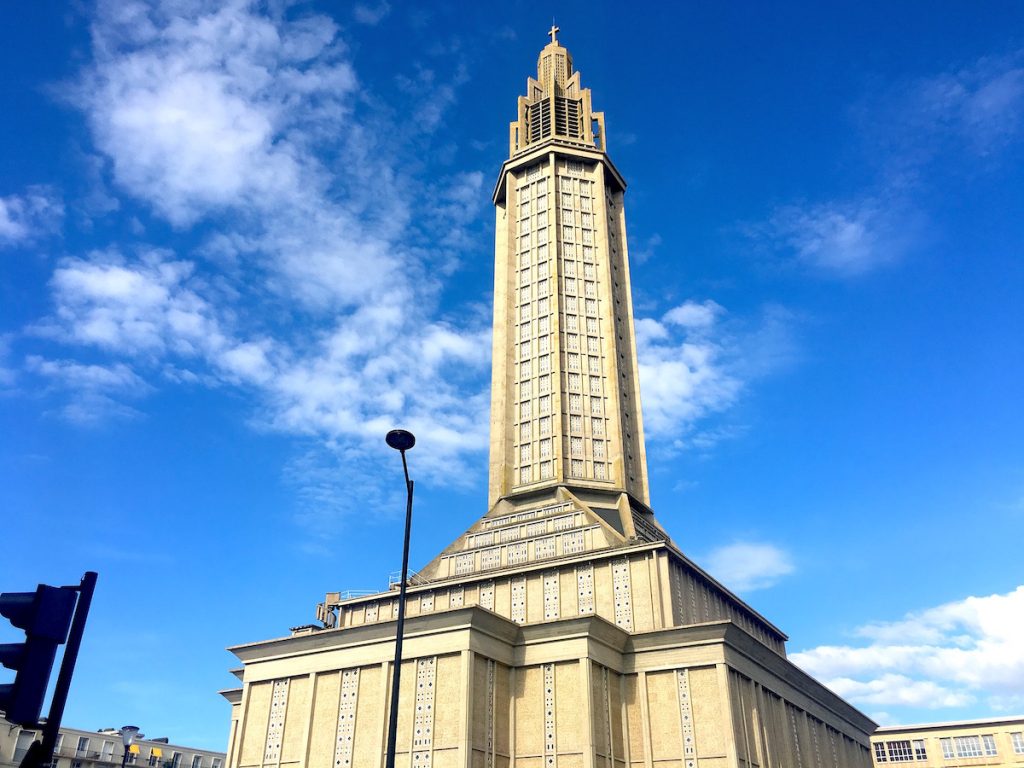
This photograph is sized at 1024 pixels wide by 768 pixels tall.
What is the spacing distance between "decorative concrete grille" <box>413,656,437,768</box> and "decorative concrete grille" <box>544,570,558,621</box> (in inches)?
405

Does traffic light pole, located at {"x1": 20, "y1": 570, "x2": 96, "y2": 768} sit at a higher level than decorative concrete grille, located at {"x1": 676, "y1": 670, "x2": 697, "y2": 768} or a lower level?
lower

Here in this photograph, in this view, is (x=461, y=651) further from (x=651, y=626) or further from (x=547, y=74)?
(x=547, y=74)

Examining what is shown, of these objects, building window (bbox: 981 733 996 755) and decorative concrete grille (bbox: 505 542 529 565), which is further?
building window (bbox: 981 733 996 755)

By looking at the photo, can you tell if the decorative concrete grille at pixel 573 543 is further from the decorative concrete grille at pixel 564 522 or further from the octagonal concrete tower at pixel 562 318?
the octagonal concrete tower at pixel 562 318

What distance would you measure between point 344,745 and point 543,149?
167 ft

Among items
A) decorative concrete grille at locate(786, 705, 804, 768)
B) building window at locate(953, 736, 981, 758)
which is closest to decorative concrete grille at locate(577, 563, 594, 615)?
decorative concrete grille at locate(786, 705, 804, 768)

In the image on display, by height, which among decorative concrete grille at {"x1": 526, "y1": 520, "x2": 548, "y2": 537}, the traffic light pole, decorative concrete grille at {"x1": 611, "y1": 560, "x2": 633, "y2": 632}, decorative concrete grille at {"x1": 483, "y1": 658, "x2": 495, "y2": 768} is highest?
A: decorative concrete grille at {"x1": 526, "y1": 520, "x2": 548, "y2": 537}

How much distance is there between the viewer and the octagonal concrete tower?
196ft

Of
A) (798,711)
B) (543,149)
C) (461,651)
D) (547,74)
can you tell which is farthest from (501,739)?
(547,74)

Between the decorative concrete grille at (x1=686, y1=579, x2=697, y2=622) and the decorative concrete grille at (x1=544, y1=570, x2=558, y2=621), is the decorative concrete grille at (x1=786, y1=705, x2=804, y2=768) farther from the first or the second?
the decorative concrete grille at (x1=544, y1=570, x2=558, y2=621)

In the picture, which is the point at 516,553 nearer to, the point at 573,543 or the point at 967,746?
the point at 573,543

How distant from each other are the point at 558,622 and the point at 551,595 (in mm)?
7582

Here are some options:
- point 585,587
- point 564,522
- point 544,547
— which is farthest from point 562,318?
point 585,587

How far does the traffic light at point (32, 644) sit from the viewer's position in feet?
23.3
